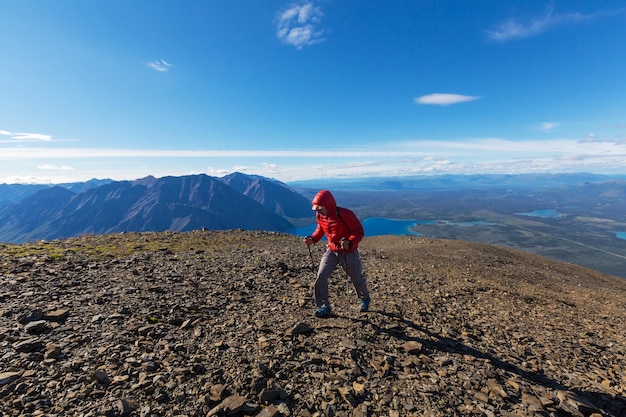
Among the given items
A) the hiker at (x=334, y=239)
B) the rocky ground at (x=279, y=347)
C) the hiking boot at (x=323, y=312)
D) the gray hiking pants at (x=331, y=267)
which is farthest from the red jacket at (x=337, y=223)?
the rocky ground at (x=279, y=347)

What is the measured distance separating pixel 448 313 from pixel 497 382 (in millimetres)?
4211

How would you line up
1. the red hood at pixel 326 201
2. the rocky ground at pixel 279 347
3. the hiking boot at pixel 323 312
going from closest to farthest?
the rocky ground at pixel 279 347 → the red hood at pixel 326 201 → the hiking boot at pixel 323 312

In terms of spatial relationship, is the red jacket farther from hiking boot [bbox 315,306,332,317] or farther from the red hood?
hiking boot [bbox 315,306,332,317]

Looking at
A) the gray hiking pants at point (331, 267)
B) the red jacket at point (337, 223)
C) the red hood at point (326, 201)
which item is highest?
the red hood at point (326, 201)

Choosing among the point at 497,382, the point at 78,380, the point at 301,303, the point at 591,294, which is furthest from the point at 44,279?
the point at 591,294

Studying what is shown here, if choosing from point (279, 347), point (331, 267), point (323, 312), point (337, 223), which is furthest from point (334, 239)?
point (279, 347)

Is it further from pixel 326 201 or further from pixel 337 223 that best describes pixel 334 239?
pixel 326 201

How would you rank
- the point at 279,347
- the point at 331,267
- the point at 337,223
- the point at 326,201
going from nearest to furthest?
the point at 279,347 → the point at 326,201 → the point at 337,223 → the point at 331,267

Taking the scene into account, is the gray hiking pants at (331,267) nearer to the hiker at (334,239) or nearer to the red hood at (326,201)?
the hiker at (334,239)

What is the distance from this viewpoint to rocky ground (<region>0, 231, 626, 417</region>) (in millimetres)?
5020

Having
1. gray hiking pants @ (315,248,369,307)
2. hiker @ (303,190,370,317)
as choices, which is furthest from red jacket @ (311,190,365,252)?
gray hiking pants @ (315,248,369,307)

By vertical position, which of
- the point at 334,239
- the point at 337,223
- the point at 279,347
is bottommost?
the point at 279,347

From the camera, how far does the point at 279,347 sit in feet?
21.7

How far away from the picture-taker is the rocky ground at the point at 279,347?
502 centimetres
